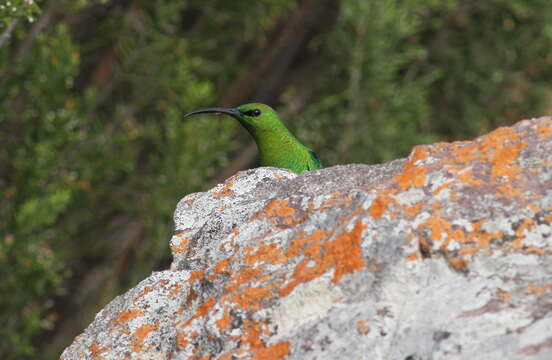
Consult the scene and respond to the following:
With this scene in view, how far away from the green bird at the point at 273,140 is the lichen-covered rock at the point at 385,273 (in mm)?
2269

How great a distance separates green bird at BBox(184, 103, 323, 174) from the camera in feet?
17.0

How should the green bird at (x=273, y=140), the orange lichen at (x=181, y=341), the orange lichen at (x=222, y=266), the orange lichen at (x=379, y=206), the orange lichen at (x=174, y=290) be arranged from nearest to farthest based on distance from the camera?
the orange lichen at (x=379, y=206) → the orange lichen at (x=181, y=341) → the orange lichen at (x=222, y=266) → the orange lichen at (x=174, y=290) → the green bird at (x=273, y=140)

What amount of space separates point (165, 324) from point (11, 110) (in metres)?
4.57

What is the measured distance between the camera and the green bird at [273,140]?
517cm

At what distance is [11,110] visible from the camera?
6.80 metres

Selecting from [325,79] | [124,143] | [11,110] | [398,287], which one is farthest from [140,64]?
[398,287]

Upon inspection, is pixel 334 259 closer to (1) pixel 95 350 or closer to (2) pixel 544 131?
(2) pixel 544 131

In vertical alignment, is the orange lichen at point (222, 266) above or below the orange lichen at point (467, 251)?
above

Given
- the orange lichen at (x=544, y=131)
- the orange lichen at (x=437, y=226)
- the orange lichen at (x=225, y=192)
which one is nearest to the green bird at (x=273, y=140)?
the orange lichen at (x=225, y=192)

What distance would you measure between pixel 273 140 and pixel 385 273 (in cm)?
303

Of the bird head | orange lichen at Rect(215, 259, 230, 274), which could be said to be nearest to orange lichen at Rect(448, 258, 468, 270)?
orange lichen at Rect(215, 259, 230, 274)

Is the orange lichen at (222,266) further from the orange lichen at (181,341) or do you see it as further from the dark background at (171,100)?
the dark background at (171,100)

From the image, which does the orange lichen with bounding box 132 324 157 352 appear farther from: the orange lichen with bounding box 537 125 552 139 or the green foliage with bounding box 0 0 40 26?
the green foliage with bounding box 0 0 40 26

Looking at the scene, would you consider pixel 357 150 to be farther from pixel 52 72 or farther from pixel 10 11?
pixel 10 11
